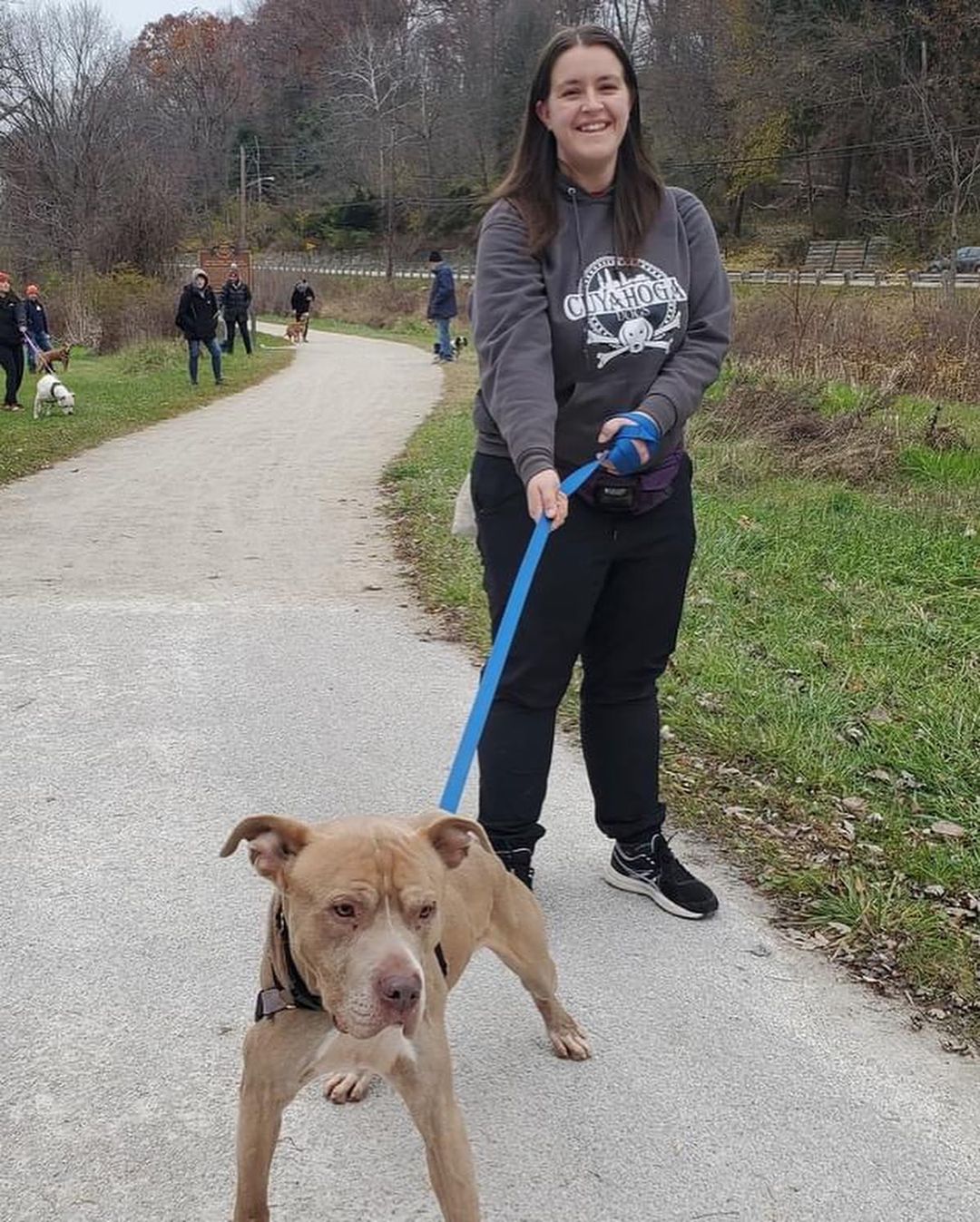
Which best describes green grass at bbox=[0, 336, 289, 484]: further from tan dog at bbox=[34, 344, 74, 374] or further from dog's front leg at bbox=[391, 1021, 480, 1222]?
dog's front leg at bbox=[391, 1021, 480, 1222]

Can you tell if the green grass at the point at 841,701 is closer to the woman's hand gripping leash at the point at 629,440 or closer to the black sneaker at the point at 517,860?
the black sneaker at the point at 517,860

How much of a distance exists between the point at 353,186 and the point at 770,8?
3554cm

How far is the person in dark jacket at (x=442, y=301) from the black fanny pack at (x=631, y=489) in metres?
23.1

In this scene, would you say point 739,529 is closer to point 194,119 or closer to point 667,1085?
point 667,1085

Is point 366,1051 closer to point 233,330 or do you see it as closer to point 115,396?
point 115,396

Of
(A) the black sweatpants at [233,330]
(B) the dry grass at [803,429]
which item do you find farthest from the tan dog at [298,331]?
(B) the dry grass at [803,429]

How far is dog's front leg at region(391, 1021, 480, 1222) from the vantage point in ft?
7.28

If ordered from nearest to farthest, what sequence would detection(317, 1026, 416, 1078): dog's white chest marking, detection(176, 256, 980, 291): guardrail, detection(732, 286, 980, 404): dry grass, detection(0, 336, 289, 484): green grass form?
detection(317, 1026, 416, 1078): dog's white chest marking < detection(732, 286, 980, 404): dry grass < detection(0, 336, 289, 484): green grass < detection(176, 256, 980, 291): guardrail

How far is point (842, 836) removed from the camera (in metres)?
4.18

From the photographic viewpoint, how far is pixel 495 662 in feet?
9.55

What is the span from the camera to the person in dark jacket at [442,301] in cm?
2577

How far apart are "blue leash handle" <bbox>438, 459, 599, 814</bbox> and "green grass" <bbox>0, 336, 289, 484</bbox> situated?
1071 cm

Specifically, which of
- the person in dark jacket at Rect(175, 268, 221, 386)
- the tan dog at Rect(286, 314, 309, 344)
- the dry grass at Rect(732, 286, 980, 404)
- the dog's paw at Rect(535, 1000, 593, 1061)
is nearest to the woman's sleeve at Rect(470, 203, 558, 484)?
the dog's paw at Rect(535, 1000, 593, 1061)

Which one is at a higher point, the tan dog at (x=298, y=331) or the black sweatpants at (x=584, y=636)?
the black sweatpants at (x=584, y=636)
